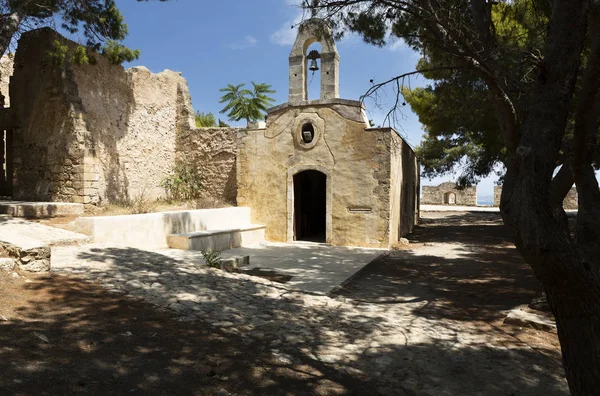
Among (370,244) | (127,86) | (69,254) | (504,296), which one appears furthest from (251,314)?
(127,86)

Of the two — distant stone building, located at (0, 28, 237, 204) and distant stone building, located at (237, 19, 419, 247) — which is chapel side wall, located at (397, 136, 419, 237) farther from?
distant stone building, located at (0, 28, 237, 204)

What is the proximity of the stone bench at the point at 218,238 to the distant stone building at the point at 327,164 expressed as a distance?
1.92 ft

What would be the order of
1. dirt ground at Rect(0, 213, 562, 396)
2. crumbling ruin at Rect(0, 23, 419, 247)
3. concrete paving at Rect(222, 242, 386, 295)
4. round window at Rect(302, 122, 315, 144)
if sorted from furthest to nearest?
round window at Rect(302, 122, 315, 144), crumbling ruin at Rect(0, 23, 419, 247), concrete paving at Rect(222, 242, 386, 295), dirt ground at Rect(0, 213, 562, 396)

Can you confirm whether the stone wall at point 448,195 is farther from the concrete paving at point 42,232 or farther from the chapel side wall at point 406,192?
the concrete paving at point 42,232

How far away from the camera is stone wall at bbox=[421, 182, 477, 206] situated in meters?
31.0

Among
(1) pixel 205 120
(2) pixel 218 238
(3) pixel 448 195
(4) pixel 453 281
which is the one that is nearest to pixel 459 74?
(4) pixel 453 281

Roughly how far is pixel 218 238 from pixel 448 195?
26914 mm

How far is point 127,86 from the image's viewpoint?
11.5m

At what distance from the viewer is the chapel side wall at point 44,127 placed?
368 inches

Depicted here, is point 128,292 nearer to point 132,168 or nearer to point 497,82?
point 497,82

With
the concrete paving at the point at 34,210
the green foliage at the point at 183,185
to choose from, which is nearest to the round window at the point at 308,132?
the green foliage at the point at 183,185

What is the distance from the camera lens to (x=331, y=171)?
10.2 m

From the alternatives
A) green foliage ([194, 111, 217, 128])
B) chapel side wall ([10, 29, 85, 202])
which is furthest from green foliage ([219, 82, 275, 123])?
chapel side wall ([10, 29, 85, 202])

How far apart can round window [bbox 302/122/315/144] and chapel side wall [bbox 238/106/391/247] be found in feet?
0.70
